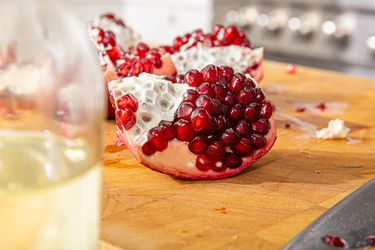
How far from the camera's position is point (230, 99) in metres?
1.23

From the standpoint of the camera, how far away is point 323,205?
1137mm

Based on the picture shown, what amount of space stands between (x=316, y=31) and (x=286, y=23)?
165mm

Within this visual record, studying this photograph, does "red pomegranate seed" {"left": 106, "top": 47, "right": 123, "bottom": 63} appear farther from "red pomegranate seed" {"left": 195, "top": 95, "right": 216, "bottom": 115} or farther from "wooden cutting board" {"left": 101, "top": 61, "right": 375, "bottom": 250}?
"red pomegranate seed" {"left": 195, "top": 95, "right": 216, "bottom": 115}

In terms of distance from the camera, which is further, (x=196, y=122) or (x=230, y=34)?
(x=230, y=34)

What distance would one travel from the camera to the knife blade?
96 cm

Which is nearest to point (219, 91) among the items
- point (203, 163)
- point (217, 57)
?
point (203, 163)

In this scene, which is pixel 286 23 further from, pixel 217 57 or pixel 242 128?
pixel 242 128

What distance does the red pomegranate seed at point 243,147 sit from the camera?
1.23 m

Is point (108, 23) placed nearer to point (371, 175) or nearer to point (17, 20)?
point (371, 175)

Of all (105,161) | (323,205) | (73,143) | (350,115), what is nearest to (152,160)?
(105,161)

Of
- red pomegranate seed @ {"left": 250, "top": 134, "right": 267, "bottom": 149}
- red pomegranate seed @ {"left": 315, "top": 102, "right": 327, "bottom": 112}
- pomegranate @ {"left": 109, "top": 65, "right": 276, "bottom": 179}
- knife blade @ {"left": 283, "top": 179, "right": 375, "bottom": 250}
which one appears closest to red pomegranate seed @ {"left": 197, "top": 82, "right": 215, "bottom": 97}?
pomegranate @ {"left": 109, "top": 65, "right": 276, "bottom": 179}

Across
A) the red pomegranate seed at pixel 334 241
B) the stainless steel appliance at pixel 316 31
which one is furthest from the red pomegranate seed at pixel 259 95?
the stainless steel appliance at pixel 316 31

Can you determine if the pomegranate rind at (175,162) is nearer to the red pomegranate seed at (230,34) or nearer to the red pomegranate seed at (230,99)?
the red pomegranate seed at (230,99)

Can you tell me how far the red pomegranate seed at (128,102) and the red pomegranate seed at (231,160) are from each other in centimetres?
17
